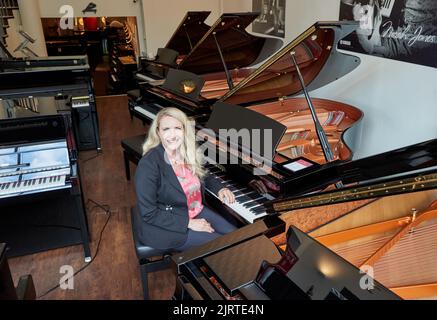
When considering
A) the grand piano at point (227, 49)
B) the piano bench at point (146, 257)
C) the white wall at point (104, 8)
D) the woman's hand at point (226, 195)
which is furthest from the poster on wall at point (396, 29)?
the white wall at point (104, 8)

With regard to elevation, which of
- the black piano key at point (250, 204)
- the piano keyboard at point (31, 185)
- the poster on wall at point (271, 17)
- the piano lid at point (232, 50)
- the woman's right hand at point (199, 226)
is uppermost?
the poster on wall at point (271, 17)

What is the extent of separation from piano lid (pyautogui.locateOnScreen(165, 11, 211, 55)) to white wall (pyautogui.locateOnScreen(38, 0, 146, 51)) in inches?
106

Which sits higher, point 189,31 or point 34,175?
point 189,31

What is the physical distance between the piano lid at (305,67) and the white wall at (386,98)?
0.60 m

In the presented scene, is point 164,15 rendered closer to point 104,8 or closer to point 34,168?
point 104,8

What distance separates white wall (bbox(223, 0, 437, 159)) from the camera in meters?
3.43

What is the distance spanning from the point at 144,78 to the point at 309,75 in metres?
3.75

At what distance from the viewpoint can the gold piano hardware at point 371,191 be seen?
51.3 inches

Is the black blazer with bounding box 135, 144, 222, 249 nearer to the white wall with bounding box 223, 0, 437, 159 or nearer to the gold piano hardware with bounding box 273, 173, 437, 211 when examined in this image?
the gold piano hardware with bounding box 273, 173, 437, 211

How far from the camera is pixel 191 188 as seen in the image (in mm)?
2490

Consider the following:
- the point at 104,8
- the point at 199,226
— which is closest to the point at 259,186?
the point at 199,226

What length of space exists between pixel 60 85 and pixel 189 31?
2232mm

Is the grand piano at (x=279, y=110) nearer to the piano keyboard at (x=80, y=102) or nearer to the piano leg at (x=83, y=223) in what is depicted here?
the piano keyboard at (x=80, y=102)

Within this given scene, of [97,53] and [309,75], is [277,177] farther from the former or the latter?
[97,53]
